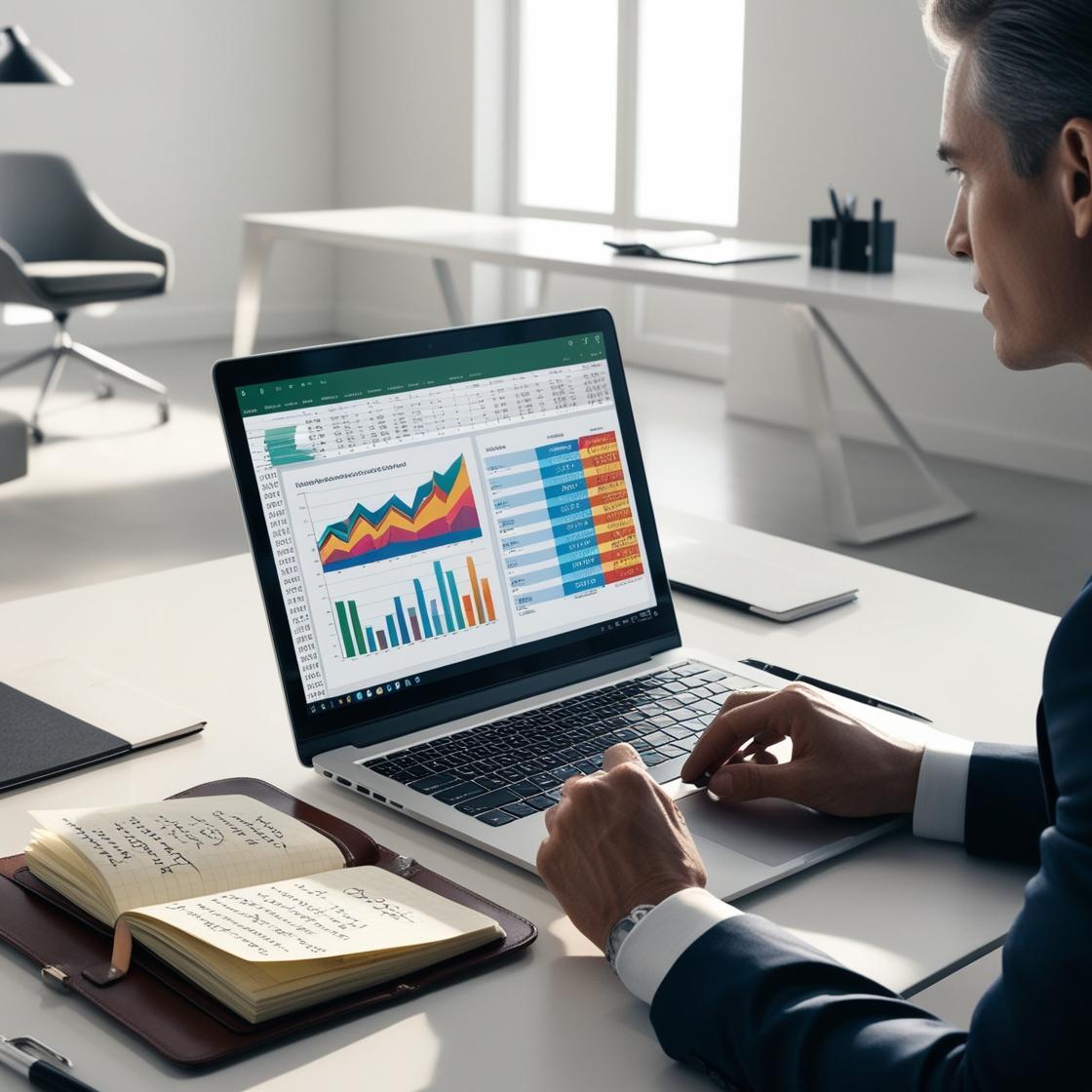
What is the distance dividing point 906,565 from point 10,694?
10.2 ft

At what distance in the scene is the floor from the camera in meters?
3.99

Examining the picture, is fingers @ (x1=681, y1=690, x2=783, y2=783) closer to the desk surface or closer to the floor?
the desk surface

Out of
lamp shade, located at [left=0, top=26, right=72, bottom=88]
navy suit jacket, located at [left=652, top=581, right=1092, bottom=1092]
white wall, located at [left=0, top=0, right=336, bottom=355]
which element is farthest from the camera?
white wall, located at [left=0, top=0, right=336, bottom=355]

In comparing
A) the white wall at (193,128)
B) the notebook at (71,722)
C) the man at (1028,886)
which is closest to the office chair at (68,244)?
the white wall at (193,128)

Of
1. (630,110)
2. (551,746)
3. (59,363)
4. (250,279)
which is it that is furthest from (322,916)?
(630,110)

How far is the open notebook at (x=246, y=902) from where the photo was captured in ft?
2.66

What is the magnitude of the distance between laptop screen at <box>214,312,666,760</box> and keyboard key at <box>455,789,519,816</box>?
0.13 meters

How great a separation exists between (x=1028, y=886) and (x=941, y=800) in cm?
33

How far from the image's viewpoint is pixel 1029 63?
77 cm

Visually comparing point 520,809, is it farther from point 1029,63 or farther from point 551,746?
point 1029,63

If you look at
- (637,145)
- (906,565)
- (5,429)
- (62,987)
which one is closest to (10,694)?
(62,987)

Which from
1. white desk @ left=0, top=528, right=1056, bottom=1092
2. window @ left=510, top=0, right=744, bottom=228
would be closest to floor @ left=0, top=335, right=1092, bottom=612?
window @ left=510, top=0, right=744, bottom=228

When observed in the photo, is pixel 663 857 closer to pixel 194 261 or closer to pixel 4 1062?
pixel 4 1062

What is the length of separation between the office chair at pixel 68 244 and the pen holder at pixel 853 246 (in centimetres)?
257
